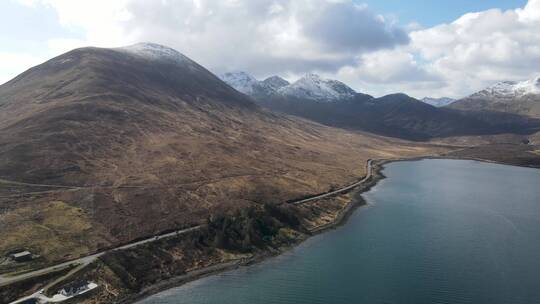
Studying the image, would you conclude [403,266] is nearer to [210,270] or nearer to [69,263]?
[210,270]

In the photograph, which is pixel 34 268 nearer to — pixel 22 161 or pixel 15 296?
pixel 15 296

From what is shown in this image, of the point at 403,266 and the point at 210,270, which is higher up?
the point at 403,266

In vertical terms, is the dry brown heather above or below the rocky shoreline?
above

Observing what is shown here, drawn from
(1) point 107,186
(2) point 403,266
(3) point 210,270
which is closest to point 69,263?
(3) point 210,270

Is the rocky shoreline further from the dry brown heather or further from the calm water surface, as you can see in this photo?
the dry brown heather

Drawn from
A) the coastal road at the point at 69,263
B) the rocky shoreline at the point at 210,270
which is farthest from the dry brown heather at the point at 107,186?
the rocky shoreline at the point at 210,270

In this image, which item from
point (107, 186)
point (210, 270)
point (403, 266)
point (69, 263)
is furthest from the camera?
point (107, 186)

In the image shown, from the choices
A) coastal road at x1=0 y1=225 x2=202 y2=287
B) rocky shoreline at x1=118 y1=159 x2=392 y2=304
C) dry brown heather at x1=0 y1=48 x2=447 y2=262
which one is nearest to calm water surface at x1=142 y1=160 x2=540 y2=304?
rocky shoreline at x1=118 y1=159 x2=392 y2=304

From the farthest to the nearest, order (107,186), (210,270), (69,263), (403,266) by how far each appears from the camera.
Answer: (107,186) → (210,270) → (403,266) → (69,263)
